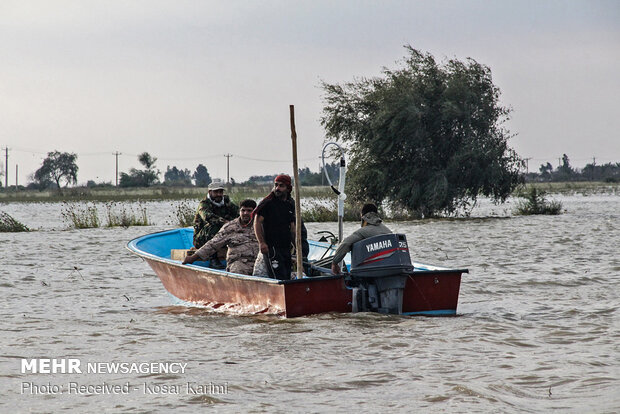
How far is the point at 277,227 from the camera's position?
33.6 feet

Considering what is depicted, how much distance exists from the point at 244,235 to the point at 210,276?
2.43 ft

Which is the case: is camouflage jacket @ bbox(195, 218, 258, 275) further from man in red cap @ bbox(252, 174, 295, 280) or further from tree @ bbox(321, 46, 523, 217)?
tree @ bbox(321, 46, 523, 217)

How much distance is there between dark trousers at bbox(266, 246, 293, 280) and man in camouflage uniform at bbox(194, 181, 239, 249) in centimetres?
198

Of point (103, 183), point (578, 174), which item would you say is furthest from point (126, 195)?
point (578, 174)

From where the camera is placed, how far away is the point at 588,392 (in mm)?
6383

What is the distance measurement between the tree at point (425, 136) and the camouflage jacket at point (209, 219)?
2171 cm

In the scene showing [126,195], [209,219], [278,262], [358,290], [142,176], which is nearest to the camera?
[358,290]

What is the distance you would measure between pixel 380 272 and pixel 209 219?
11.5 ft

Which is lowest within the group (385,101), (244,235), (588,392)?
(588,392)

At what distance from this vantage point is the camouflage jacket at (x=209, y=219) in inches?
474

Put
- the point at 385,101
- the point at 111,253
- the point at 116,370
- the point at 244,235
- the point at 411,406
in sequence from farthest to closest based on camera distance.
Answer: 1. the point at 385,101
2. the point at 111,253
3. the point at 244,235
4. the point at 116,370
5. the point at 411,406

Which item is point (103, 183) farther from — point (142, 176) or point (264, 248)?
point (264, 248)

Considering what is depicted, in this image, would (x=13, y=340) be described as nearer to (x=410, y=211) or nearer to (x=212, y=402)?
(x=212, y=402)

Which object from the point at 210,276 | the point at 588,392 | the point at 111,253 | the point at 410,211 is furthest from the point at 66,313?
the point at 410,211
